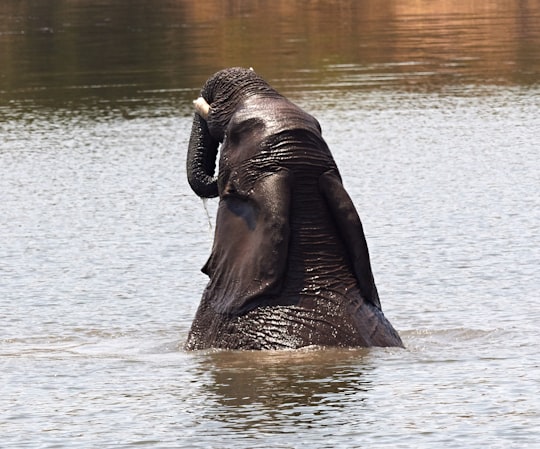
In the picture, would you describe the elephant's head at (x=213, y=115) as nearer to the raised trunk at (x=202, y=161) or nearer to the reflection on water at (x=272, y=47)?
the raised trunk at (x=202, y=161)

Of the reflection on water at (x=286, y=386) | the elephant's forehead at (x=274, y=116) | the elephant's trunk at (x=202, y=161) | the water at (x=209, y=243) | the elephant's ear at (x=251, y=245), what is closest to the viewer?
the reflection on water at (x=286, y=386)

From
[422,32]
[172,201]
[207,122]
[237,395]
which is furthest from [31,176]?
[422,32]

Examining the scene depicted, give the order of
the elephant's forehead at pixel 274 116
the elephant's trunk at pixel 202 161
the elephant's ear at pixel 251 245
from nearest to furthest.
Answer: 1. the elephant's ear at pixel 251 245
2. the elephant's forehead at pixel 274 116
3. the elephant's trunk at pixel 202 161

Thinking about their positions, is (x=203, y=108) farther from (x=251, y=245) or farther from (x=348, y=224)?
(x=348, y=224)

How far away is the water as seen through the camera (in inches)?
417

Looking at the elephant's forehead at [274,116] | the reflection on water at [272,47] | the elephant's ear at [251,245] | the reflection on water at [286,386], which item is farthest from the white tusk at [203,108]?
the reflection on water at [272,47]

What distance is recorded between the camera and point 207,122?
12.5 meters

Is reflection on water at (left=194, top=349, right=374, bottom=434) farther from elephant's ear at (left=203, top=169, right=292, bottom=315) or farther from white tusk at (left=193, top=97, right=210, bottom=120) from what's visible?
white tusk at (left=193, top=97, right=210, bottom=120)

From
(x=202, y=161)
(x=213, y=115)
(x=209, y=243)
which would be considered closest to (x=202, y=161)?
(x=202, y=161)

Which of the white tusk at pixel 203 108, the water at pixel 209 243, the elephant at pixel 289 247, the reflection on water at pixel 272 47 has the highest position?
the white tusk at pixel 203 108

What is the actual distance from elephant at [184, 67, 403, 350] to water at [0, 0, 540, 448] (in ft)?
0.67

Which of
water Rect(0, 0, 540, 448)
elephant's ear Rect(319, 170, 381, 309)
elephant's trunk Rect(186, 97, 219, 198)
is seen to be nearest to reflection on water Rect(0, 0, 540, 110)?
water Rect(0, 0, 540, 448)

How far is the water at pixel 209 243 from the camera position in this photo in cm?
1060

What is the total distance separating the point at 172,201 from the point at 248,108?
32.6 feet
